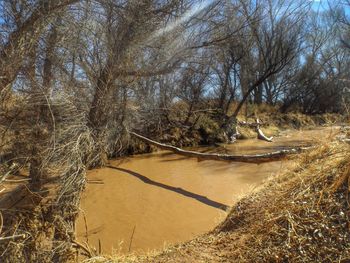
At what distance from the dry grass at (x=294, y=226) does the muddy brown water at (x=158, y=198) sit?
1036 millimetres

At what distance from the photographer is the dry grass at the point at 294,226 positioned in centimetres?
393

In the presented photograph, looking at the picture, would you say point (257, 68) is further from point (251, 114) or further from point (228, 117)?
point (228, 117)

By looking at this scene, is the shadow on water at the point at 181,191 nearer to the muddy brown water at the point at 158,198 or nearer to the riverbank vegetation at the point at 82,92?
the muddy brown water at the point at 158,198

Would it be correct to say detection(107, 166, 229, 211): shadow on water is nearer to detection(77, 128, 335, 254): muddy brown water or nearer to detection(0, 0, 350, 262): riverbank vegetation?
detection(77, 128, 335, 254): muddy brown water

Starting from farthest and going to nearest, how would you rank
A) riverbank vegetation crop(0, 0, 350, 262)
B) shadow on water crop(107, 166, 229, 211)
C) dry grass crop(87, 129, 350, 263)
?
shadow on water crop(107, 166, 229, 211), riverbank vegetation crop(0, 0, 350, 262), dry grass crop(87, 129, 350, 263)

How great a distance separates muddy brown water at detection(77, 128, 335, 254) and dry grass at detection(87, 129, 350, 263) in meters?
1.04

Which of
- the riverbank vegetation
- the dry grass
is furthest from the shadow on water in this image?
the dry grass

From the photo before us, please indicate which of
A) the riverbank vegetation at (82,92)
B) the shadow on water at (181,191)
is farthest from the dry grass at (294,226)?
the shadow on water at (181,191)

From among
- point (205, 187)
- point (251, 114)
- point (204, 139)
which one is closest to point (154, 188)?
point (205, 187)

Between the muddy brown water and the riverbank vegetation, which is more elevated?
the riverbank vegetation

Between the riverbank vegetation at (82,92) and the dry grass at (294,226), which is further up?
the riverbank vegetation at (82,92)

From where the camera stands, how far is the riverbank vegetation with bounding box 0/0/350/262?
6332 mm

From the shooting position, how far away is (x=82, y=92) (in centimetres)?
902

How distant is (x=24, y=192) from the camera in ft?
22.5
